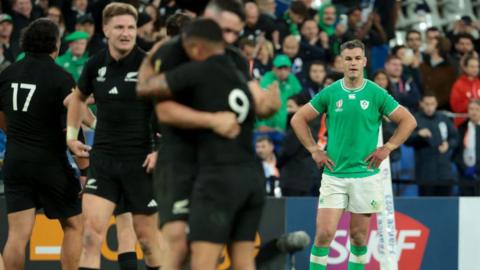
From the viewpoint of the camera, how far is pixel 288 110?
16.7 m

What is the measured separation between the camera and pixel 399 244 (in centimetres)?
1506

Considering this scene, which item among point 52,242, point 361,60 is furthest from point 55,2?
point 361,60

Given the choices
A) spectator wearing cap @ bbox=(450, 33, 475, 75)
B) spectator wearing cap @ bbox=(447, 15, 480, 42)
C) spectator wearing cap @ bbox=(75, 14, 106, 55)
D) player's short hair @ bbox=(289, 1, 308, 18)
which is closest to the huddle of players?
spectator wearing cap @ bbox=(75, 14, 106, 55)

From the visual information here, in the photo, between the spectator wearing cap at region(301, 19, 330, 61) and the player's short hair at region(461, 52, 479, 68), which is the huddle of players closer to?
the spectator wearing cap at region(301, 19, 330, 61)

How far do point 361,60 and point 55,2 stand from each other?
760 centimetres

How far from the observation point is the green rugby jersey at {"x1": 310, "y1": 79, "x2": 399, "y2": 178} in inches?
481

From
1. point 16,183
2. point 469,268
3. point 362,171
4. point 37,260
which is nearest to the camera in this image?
point 16,183

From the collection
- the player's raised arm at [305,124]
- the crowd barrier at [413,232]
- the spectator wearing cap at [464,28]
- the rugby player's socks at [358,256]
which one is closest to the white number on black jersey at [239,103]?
the player's raised arm at [305,124]

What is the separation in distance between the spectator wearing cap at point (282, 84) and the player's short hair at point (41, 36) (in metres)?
5.70

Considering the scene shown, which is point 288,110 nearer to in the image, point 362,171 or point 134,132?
point 362,171

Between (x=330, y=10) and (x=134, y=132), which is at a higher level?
(x=330, y=10)

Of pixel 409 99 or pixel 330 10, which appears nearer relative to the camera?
pixel 409 99

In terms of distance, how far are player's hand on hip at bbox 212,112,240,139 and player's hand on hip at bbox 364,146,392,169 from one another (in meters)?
4.34

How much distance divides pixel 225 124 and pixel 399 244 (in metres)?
7.54
